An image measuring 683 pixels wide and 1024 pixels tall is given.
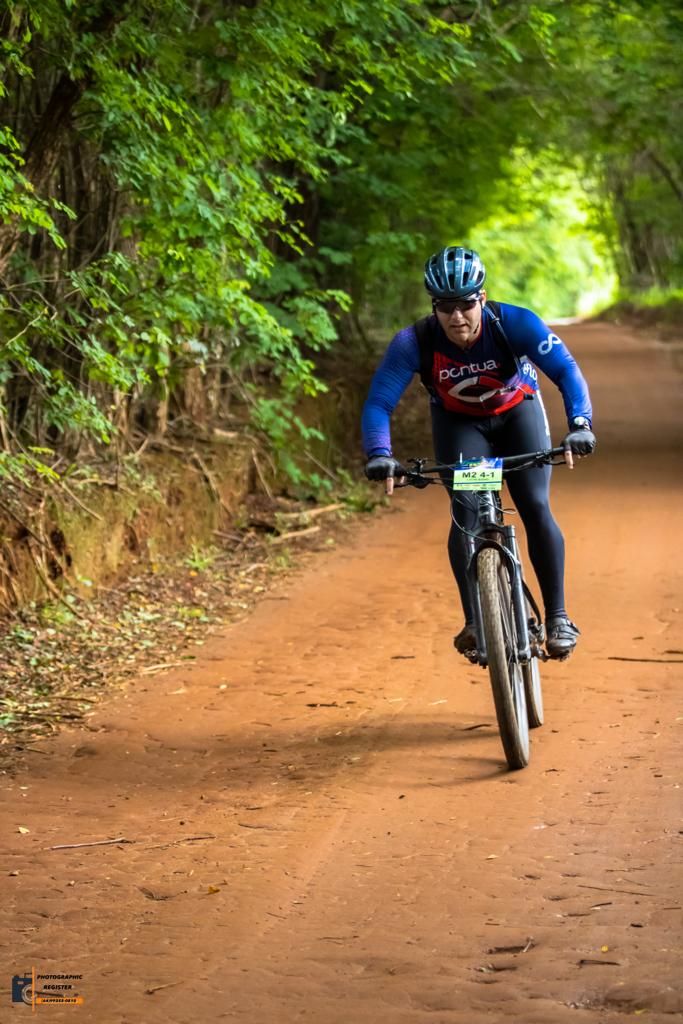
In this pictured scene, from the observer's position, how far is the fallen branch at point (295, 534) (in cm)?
1189

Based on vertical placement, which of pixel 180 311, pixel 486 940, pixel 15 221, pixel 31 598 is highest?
pixel 15 221

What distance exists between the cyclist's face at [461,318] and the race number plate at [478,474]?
0.62m

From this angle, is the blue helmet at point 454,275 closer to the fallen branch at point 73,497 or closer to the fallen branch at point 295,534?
the fallen branch at point 73,497

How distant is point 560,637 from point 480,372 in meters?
1.36

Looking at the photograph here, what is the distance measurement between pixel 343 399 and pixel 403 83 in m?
6.55

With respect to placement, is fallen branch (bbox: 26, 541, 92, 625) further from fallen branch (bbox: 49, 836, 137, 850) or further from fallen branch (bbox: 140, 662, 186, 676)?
fallen branch (bbox: 49, 836, 137, 850)

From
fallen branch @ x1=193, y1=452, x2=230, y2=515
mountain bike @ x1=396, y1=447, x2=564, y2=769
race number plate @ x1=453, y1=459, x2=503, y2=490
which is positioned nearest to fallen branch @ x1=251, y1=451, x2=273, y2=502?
fallen branch @ x1=193, y1=452, x2=230, y2=515

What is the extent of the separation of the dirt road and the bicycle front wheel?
0.20 meters

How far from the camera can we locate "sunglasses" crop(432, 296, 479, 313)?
565cm

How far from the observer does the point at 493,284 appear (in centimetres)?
2784

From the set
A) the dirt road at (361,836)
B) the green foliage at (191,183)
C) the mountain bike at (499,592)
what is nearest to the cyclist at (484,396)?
the mountain bike at (499,592)

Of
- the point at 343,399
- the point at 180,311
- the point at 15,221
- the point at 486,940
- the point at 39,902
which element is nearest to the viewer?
the point at 486,940

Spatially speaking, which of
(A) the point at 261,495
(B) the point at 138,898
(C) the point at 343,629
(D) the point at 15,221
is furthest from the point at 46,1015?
(A) the point at 261,495

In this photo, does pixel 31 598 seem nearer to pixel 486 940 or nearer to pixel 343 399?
pixel 486 940
